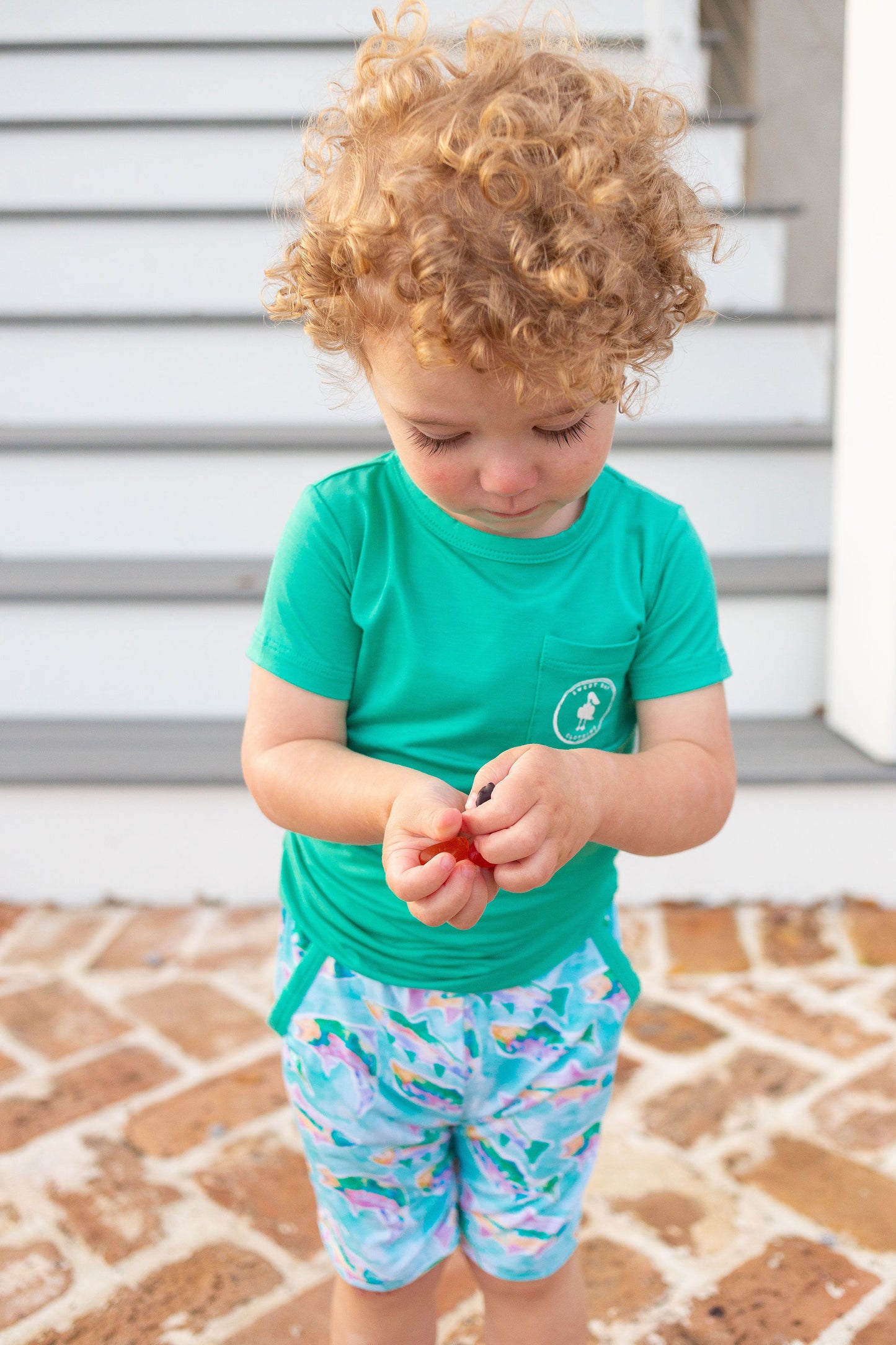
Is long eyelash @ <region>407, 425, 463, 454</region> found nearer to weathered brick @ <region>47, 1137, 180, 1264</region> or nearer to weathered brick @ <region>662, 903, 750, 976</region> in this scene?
weathered brick @ <region>47, 1137, 180, 1264</region>

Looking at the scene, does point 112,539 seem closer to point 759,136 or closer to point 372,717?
point 372,717

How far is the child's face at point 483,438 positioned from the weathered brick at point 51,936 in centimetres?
134

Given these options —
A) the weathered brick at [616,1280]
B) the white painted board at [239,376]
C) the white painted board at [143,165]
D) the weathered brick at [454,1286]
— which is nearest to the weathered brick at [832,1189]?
the weathered brick at [616,1280]

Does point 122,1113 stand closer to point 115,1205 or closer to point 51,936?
point 115,1205

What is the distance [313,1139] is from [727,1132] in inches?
27.5

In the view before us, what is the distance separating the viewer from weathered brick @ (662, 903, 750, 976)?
67.1 inches

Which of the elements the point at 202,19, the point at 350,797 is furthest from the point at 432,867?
the point at 202,19

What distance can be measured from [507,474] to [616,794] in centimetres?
23

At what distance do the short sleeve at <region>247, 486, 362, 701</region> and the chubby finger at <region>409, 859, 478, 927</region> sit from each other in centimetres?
21

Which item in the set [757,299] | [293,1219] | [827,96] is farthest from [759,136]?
[293,1219]

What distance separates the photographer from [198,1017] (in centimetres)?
161

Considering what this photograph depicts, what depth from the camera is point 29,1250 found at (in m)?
1.19

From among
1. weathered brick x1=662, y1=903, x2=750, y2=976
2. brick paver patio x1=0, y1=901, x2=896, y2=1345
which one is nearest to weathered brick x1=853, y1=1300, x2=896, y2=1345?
brick paver patio x1=0, y1=901, x2=896, y2=1345

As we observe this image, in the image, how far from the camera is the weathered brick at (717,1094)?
1370 millimetres
